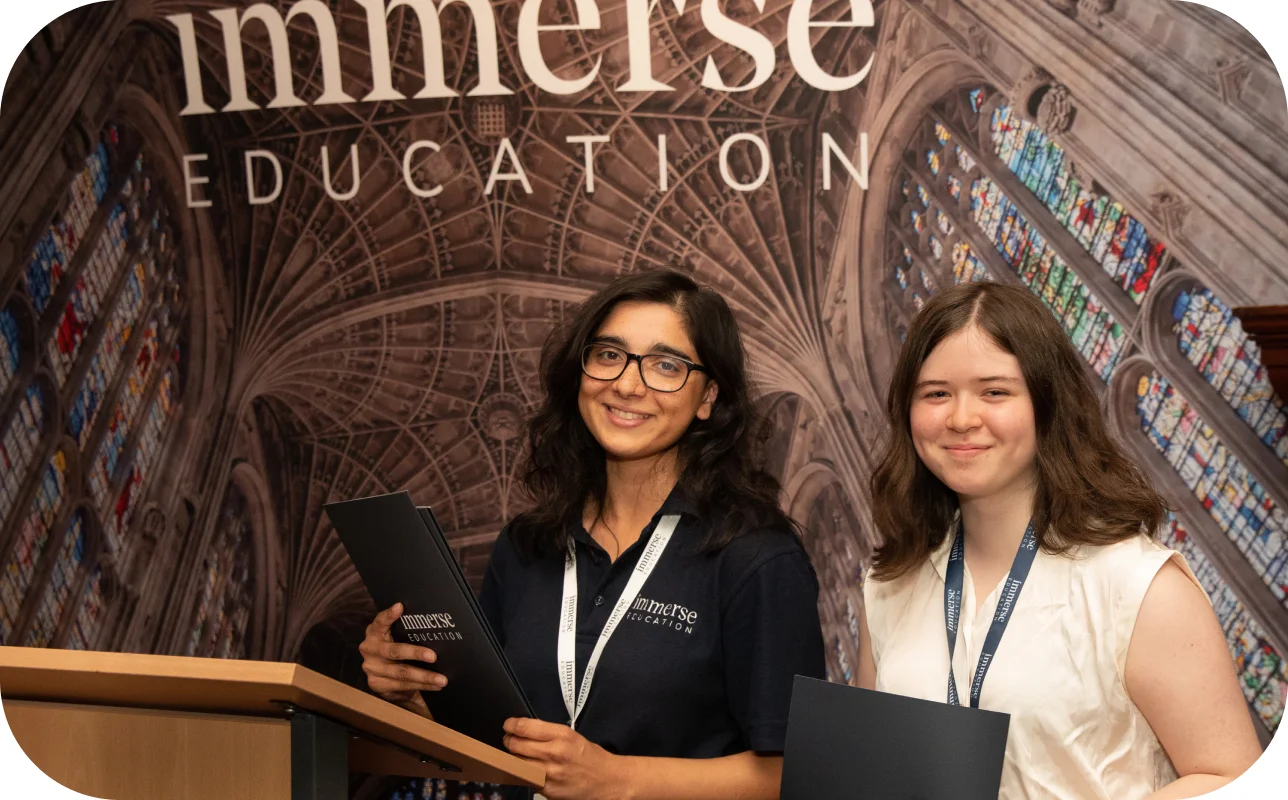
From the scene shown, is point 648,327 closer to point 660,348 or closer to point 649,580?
point 660,348

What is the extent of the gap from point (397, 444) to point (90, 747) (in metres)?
3.78

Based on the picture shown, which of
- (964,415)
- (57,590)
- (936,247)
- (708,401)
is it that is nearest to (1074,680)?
(964,415)

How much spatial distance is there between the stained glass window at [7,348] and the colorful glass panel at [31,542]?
423 mm

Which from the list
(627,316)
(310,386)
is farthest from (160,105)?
(627,316)

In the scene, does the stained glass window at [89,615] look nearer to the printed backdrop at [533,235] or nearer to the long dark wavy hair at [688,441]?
the printed backdrop at [533,235]

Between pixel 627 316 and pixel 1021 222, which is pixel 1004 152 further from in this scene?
pixel 627 316

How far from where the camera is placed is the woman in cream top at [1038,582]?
190cm

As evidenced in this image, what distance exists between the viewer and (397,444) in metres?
5.46

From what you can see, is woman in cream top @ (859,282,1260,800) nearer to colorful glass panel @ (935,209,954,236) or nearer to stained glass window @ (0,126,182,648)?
colorful glass panel @ (935,209,954,236)

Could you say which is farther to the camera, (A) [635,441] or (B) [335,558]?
(B) [335,558]

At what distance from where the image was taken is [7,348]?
15.4 feet

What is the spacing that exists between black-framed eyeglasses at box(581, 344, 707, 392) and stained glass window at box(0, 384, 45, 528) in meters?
3.28

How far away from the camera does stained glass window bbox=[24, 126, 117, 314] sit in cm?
478

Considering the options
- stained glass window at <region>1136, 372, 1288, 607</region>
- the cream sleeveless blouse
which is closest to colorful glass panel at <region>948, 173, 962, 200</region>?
stained glass window at <region>1136, 372, 1288, 607</region>
